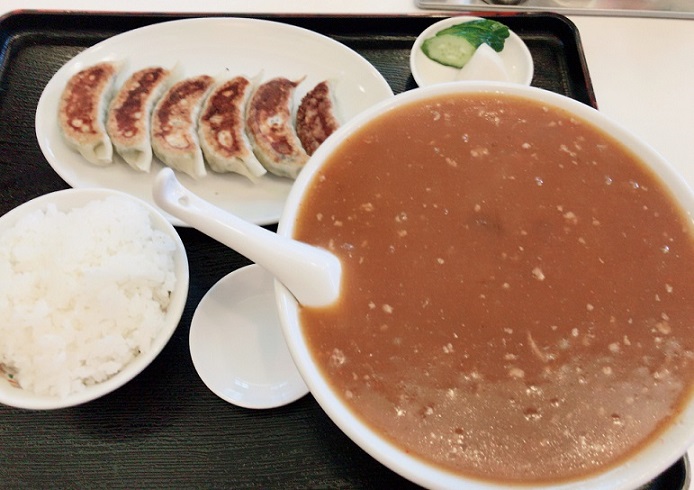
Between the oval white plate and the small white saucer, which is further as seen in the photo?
the oval white plate

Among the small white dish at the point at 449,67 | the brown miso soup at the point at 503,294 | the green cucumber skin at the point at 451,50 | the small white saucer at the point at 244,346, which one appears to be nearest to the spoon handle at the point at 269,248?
the brown miso soup at the point at 503,294

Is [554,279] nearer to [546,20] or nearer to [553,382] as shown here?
[553,382]

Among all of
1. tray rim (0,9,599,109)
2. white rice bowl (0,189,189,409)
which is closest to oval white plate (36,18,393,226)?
tray rim (0,9,599,109)

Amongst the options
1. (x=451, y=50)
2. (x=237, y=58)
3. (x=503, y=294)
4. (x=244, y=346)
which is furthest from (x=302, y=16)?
(x=503, y=294)

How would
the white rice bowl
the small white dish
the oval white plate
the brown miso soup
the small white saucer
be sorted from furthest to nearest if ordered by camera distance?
the small white dish, the oval white plate, the small white saucer, the white rice bowl, the brown miso soup

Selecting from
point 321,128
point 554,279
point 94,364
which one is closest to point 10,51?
point 321,128

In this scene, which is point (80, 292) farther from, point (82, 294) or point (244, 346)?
point (244, 346)

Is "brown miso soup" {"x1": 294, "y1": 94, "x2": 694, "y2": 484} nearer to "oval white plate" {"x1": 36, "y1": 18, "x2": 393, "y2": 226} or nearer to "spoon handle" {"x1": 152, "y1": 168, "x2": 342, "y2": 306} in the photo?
"spoon handle" {"x1": 152, "y1": 168, "x2": 342, "y2": 306}

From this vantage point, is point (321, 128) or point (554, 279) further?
point (321, 128)
